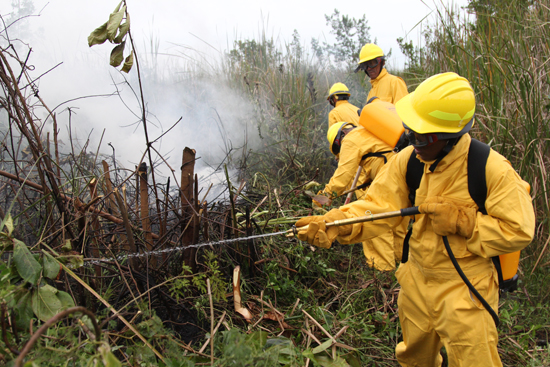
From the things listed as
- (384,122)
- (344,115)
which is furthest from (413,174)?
(344,115)

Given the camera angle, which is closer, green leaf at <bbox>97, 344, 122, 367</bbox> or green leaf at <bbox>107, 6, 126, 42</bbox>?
green leaf at <bbox>97, 344, 122, 367</bbox>

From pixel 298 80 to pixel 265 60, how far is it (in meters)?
1.21

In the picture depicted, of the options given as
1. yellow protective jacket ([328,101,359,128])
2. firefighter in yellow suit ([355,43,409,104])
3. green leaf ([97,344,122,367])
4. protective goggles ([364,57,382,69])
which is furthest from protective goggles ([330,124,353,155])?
green leaf ([97,344,122,367])

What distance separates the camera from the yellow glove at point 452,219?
184 cm

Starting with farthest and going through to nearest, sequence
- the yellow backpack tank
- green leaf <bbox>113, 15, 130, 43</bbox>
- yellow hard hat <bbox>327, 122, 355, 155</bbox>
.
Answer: yellow hard hat <bbox>327, 122, 355, 155</bbox> → the yellow backpack tank → green leaf <bbox>113, 15, 130, 43</bbox>

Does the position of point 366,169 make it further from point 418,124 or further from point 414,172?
point 418,124

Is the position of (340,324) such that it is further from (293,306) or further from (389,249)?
(389,249)

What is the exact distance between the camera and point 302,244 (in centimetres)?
352

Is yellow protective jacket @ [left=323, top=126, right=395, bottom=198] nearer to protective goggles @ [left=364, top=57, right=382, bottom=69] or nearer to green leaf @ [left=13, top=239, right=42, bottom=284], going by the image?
protective goggles @ [left=364, top=57, right=382, bottom=69]

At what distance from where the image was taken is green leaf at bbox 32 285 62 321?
4.50 ft

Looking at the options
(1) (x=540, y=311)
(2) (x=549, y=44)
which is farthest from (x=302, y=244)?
(2) (x=549, y=44)

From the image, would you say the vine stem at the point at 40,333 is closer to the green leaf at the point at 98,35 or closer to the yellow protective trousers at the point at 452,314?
the green leaf at the point at 98,35

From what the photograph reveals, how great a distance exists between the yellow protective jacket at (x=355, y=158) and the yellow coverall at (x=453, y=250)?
1697 millimetres

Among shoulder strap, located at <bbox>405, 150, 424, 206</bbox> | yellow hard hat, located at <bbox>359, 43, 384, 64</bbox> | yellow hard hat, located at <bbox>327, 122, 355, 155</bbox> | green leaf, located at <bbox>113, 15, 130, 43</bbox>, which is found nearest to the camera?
green leaf, located at <bbox>113, 15, 130, 43</bbox>
